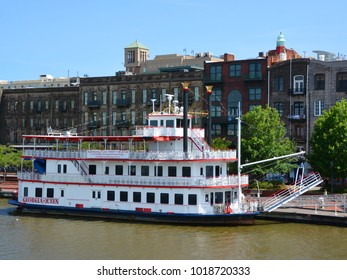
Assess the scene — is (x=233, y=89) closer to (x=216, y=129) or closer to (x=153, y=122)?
(x=216, y=129)

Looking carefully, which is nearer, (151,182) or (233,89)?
(151,182)

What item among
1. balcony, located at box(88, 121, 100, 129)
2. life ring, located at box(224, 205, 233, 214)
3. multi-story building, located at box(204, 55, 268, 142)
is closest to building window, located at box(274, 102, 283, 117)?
multi-story building, located at box(204, 55, 268, 142)

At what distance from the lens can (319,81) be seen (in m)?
69.7

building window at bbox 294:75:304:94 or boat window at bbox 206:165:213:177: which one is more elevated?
building window at bbox 294:75:304:94

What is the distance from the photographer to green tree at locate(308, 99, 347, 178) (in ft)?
180

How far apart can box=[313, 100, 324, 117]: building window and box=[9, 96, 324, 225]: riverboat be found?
2420 cm

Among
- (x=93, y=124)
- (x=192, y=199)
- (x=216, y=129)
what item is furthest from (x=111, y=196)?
(x=93, y=124)

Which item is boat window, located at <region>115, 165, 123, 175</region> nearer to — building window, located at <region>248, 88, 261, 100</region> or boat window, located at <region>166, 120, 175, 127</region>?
boat window, located at <region>166, 120, 175, 127</region>

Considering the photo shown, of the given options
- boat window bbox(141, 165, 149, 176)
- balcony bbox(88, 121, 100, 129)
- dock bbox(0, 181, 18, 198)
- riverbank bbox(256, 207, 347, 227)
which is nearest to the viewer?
riverbank bbox(256, 207, 347, 227)

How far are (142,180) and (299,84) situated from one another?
97.4 ft

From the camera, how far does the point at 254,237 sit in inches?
1591

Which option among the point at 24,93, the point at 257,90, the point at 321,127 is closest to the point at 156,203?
the point at 321,127

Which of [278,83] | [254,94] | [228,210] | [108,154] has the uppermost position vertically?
[278,83]

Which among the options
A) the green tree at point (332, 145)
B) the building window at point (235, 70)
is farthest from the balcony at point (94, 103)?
the green tree at point (332, 145)
